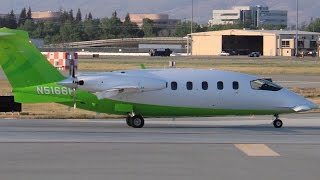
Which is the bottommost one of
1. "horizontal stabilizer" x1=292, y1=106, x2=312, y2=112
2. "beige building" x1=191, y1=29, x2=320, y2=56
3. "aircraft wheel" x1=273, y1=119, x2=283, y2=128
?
"beige building" x1=191, y1=29, x2=320, y2=56

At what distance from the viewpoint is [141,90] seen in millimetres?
27344

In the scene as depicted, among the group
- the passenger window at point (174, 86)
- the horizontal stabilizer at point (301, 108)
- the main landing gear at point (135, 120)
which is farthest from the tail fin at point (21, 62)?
the horizontal stabilizer at point (301, 108)

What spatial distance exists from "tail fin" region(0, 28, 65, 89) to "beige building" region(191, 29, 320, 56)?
418ft

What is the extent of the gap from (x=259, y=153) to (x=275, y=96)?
28.1 feet

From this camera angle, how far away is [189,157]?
18.8 meters

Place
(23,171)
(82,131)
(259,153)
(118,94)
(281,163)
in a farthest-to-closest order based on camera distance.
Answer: (118,94) → (82,131) → (259,153) → (281,163) → (23,171)

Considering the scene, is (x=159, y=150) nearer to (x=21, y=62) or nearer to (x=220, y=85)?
(x=220, y=85)

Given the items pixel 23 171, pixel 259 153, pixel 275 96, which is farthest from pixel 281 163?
pixel 275 96

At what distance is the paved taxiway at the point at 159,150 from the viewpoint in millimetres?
16422

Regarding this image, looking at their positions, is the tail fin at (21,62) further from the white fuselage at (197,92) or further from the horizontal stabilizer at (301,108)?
the horizontal stabilizer at (301,108)

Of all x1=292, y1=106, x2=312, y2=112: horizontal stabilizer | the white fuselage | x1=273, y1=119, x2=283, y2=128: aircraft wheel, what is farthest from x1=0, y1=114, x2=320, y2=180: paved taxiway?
the white fuselage

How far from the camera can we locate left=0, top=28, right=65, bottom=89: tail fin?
88.6ft

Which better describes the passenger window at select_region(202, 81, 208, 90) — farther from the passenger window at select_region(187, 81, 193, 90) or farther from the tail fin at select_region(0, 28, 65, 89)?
the tail fin at select_region(0, 28, 65, 89)

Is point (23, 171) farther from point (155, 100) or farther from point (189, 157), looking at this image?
point (155, 100)
